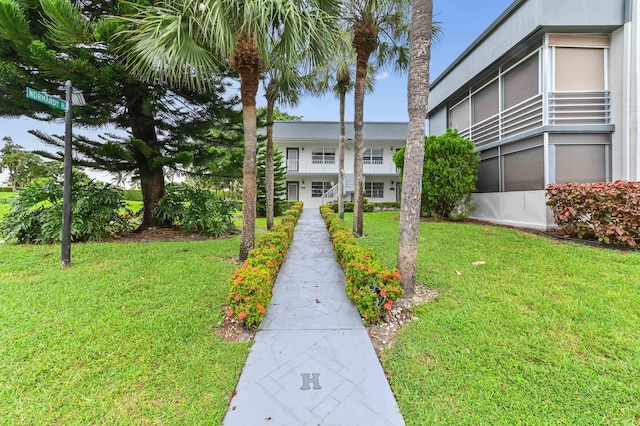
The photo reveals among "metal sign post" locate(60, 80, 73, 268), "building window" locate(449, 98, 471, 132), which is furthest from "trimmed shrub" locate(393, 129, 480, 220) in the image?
"metal sign post" locate(60, 80, 73, 268)

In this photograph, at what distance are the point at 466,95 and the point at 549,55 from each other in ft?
12.8

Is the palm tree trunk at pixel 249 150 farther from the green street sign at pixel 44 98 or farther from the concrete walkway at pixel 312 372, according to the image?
the green street sign at pixel 44 98

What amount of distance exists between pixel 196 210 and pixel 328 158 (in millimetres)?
13715

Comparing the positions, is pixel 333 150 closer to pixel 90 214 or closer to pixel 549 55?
pixel 549 55

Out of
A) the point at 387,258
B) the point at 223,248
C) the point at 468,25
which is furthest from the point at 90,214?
the point at 468,25

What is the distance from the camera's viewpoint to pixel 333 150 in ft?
67.6

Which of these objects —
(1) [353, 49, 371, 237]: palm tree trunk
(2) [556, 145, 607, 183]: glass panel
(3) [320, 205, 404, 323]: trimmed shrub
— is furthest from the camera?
(1) [353, 49, 371, 237]: palm tree trunk

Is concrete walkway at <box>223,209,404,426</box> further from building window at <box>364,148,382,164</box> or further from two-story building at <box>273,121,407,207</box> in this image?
building window at <box>364,148,382,164</box>

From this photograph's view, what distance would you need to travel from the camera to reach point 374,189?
21.3 meters

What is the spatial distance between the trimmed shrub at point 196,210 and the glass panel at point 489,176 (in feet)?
30.7

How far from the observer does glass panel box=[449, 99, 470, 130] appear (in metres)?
11.5

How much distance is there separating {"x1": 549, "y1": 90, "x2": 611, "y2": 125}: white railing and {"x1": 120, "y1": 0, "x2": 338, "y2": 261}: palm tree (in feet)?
22.6

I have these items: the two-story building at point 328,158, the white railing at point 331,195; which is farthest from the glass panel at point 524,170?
the white railing at point 331,195

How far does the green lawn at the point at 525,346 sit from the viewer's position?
198cm
